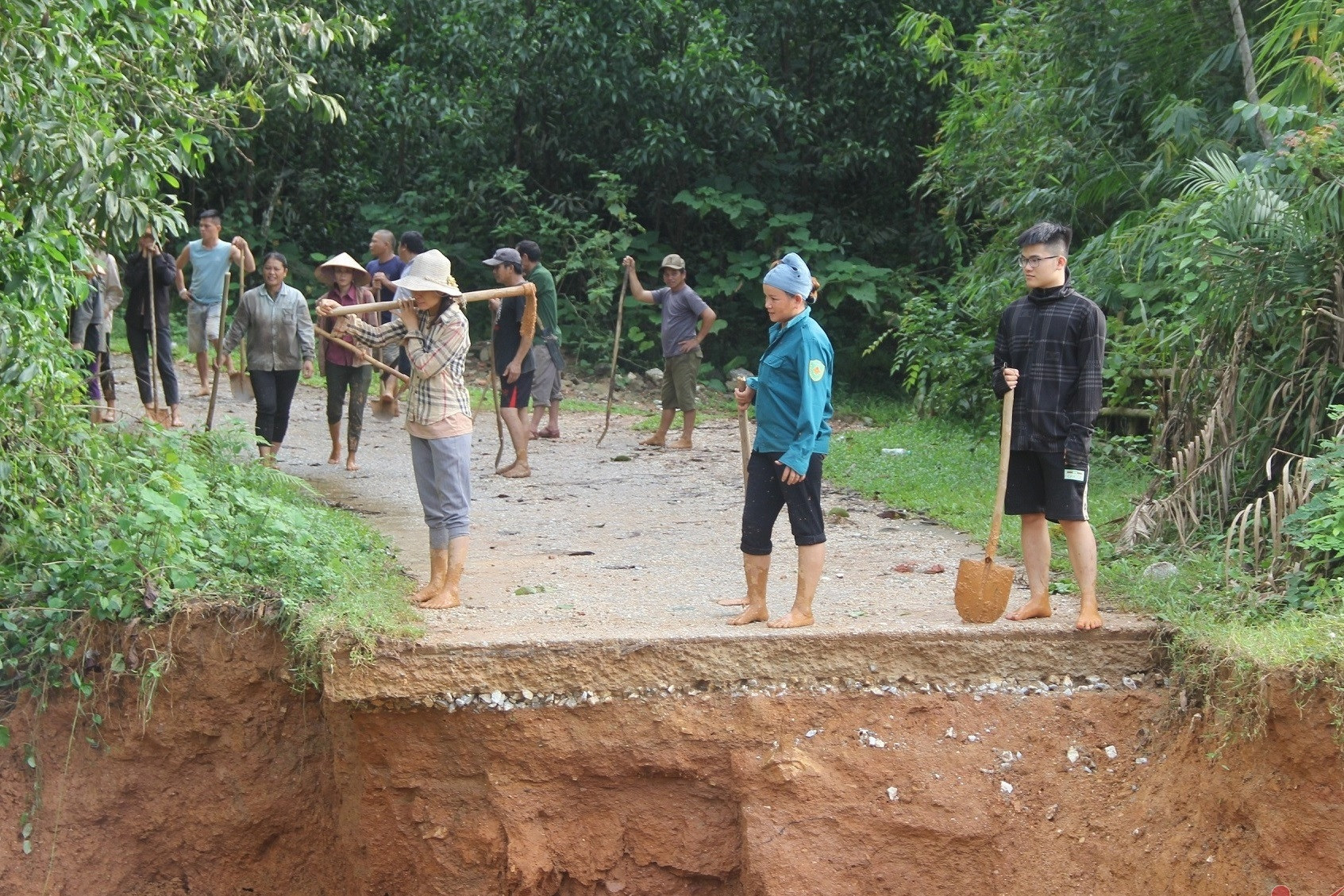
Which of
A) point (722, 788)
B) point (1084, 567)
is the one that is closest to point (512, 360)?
point (722, 788)

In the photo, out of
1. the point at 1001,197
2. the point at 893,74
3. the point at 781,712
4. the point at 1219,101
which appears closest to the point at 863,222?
the point at 893,74

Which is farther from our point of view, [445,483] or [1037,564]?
[445,483]

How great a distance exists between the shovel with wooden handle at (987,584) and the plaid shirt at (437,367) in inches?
87.2

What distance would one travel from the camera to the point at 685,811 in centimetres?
537

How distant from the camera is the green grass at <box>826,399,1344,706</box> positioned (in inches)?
188

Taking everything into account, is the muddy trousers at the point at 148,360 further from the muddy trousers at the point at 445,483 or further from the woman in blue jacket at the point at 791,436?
the woman in blue jacket at the point at 791,436

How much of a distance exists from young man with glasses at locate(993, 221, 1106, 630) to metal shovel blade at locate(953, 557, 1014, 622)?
0.27 m

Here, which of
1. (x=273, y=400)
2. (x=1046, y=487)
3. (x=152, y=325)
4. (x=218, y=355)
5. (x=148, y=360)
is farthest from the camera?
(x=148, y=360)

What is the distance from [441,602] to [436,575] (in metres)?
0.13

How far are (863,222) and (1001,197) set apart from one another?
209 inches

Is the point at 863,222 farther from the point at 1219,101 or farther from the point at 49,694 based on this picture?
the point at 49,694

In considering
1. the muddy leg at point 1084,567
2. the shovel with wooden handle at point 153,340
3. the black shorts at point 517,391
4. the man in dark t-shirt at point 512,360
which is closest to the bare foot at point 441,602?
the muddy leg at point 1084,567

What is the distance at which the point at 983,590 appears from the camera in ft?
A: 17.2

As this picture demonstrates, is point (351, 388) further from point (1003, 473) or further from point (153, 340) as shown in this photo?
point (1003, 473)
